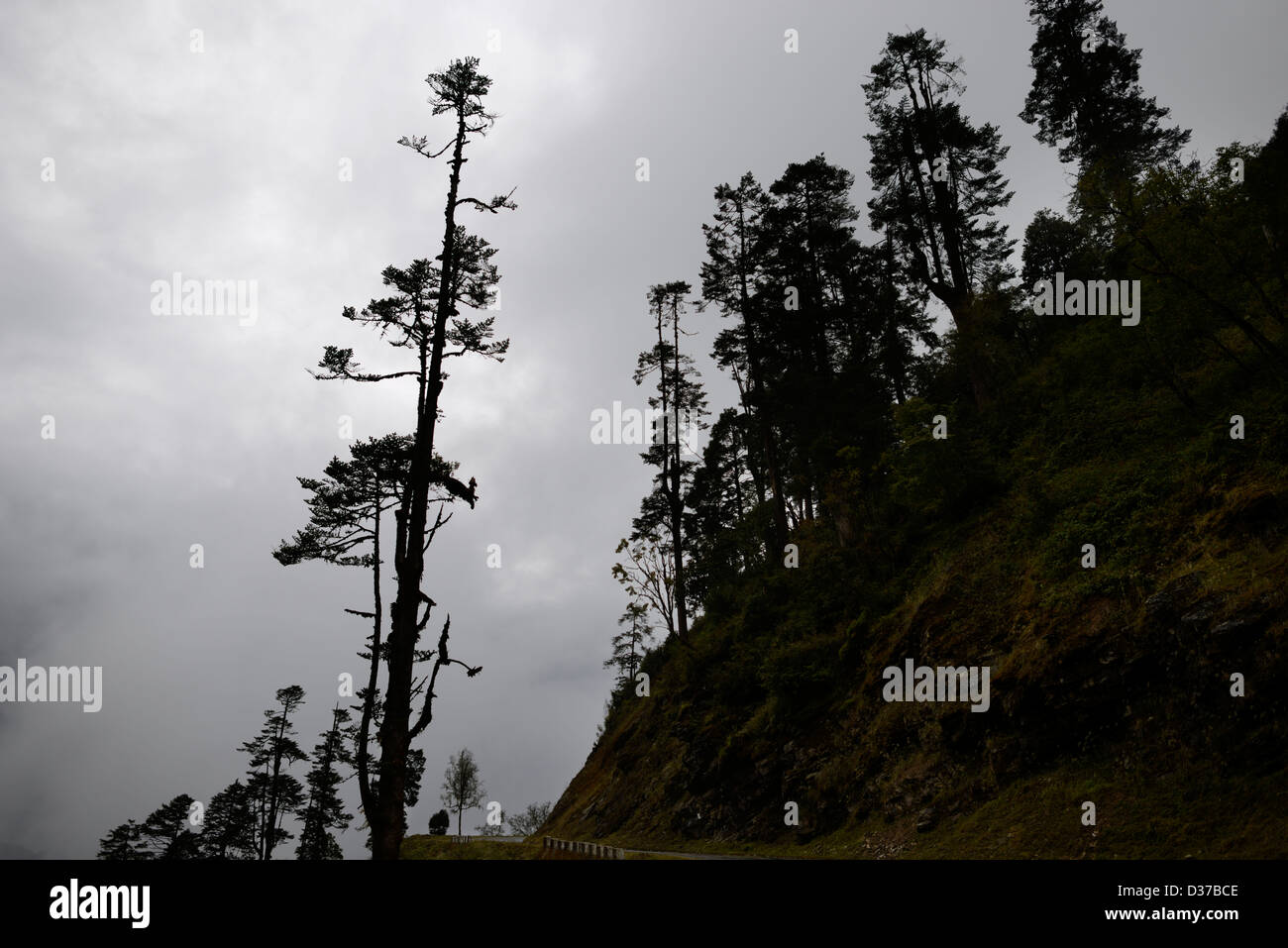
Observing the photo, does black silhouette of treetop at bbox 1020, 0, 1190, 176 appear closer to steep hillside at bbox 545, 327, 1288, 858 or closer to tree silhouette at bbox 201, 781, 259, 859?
steep hillside at bbox 545, 327, 1288, 858

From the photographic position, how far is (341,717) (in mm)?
42875

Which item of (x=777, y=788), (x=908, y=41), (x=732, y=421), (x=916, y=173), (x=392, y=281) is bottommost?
(x=777, y=788)

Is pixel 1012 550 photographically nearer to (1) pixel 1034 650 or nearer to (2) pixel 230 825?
(1) pixel 1034 650

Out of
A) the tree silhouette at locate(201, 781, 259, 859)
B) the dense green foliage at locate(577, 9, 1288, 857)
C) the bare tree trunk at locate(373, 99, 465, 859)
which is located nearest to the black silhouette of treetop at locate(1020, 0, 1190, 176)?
the dense green foliage at locate(577, 9, 1288, 857)

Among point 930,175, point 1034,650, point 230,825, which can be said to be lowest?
point 230,825

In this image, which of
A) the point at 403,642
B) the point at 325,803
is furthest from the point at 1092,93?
the point at 325,803

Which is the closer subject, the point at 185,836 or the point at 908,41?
the point at 908,41

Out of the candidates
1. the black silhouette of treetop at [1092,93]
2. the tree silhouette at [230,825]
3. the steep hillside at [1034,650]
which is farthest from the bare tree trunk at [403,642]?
the tree silhouette at [230,825]

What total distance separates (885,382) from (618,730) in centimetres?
2632

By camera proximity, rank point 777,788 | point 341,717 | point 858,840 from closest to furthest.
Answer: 1. point 858,840
2. point 777,788
3. point 341,717

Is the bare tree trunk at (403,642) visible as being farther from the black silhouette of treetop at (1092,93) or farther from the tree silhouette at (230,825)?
the tree silhouette at (230,825)

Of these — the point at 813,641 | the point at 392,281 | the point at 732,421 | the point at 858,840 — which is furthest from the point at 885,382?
the point at 392,281
